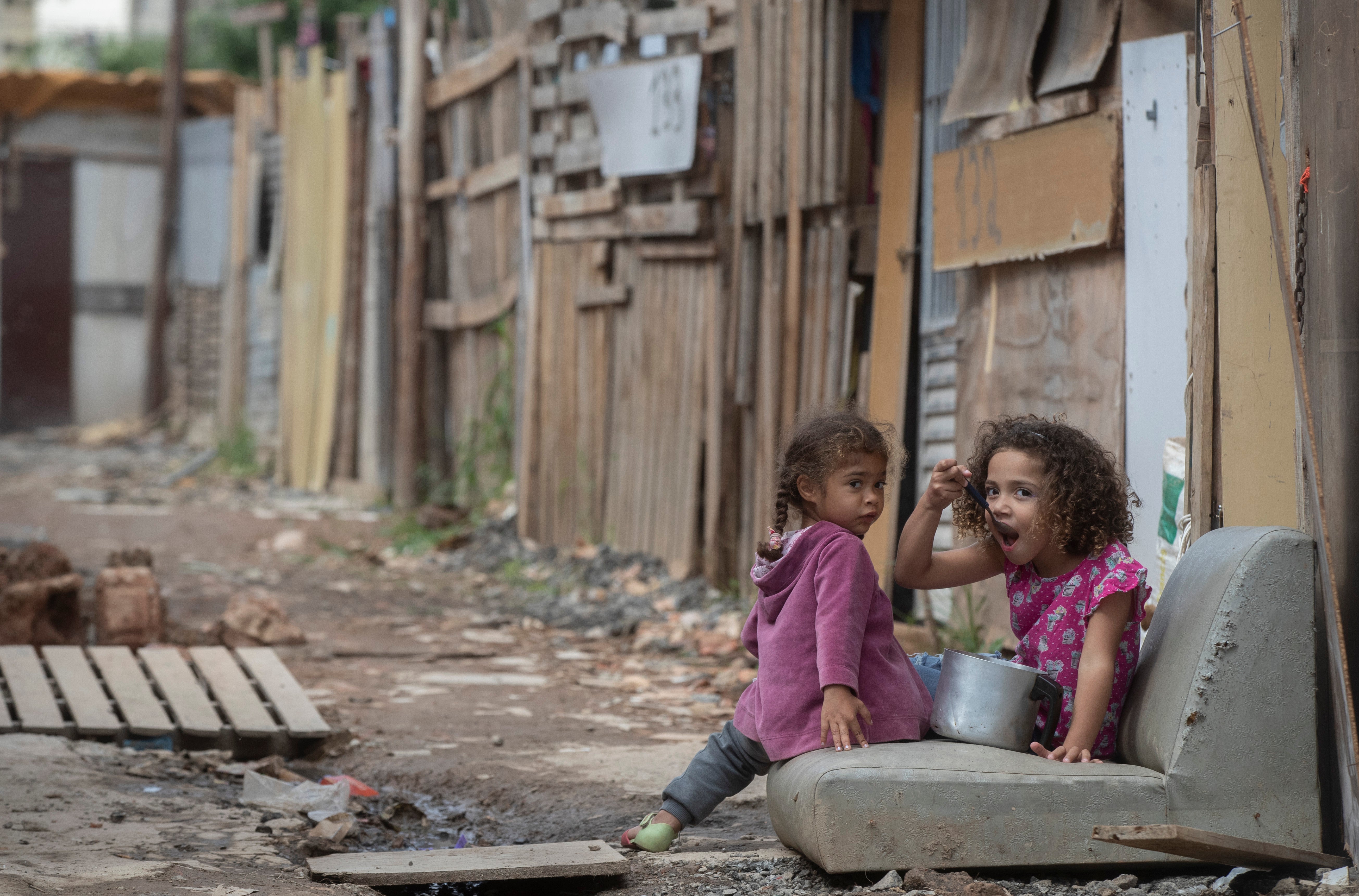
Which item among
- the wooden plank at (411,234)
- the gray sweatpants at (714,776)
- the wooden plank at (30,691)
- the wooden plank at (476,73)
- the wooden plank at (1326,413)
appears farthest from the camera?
the wooden plank at (411,234)

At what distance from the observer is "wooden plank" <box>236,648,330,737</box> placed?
429cm

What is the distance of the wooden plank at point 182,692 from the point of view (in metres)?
4.23

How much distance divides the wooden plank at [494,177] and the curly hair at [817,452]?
6025 millimetres

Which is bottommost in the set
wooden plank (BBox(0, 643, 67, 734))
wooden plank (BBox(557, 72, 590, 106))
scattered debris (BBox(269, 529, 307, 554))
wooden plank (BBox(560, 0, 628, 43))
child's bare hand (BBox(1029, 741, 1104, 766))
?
scattered debris (BBox(269, 529, 307, 554))

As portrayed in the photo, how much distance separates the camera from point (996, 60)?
16.4ft

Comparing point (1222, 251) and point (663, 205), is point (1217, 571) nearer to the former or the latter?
point (1222, 251)

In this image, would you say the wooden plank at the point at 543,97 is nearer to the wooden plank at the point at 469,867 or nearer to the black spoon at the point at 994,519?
the black spoon at the point at 994,519

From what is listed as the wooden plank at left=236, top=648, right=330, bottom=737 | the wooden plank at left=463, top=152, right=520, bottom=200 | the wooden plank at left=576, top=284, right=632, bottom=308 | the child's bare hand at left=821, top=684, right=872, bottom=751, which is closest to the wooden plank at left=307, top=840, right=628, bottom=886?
the child's bare hand at left=821, top=684, right=872, bottom=751

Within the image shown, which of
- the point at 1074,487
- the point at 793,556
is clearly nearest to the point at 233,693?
the point at 793,556

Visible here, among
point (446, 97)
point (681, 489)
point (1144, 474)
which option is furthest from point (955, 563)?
point (446, 97)

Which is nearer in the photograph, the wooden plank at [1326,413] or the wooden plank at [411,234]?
the wooden plank at [1326,413]

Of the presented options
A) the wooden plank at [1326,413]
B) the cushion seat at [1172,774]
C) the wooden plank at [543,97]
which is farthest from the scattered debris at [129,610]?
the wooden plank at [1326,413]

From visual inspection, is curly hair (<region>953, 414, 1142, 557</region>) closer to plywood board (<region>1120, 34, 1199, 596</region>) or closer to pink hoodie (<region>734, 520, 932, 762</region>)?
pink hoodie (<region>734, 520, 932, 762</region>)

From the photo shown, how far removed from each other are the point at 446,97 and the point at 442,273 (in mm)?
1275
